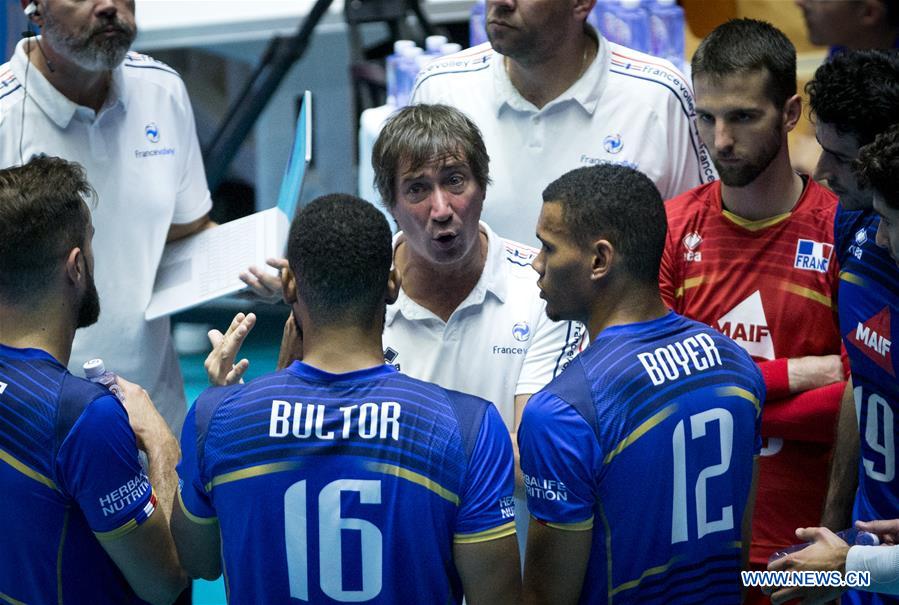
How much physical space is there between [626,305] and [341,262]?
0.62 meters

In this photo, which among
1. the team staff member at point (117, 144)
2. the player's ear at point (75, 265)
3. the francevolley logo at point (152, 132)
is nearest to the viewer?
the player's ear at point (75, 265)

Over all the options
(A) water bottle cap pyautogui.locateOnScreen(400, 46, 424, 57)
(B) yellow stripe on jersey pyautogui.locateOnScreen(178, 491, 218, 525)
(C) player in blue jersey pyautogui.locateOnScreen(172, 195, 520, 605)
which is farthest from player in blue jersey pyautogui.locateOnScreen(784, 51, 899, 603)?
(A) water bottle cap pyautogui.locateOnScreen(400, 46, 424, 57)

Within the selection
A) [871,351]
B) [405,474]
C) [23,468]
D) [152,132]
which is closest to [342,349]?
[405,474]

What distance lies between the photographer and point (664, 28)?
221 inches

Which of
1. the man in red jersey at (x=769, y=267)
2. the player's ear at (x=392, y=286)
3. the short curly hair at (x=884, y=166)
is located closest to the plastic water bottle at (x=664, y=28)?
the man in red jersey at (x=769, y=267)

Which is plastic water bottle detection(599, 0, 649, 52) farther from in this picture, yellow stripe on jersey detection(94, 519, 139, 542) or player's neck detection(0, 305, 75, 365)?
yellow stripe on jersey detection(94, 519, 139, 542)

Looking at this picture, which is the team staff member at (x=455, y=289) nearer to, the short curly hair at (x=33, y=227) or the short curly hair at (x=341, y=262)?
the short curly hair at (x=341, y=262)

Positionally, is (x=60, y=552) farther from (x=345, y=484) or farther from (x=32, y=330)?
(x=345, y=484)

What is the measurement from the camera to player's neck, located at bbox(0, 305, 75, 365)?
Answer: 259 cm

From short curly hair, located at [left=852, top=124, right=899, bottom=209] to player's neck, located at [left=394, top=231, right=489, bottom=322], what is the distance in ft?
3.27

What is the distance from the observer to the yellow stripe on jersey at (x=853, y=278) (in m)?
2.98

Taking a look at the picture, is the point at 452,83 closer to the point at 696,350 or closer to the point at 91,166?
the point at 91,166

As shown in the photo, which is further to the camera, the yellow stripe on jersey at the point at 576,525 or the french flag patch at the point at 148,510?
the french flag patch at the point at 148,510

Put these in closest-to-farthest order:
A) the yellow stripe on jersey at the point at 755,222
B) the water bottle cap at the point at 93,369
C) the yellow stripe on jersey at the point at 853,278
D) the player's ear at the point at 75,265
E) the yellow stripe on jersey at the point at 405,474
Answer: the yellow stripe on jersey at the point at 405,474, the player's ear at the point at 75,265, the water bottle cap at the point at 93,369, the yellow stripe on jersey at the point at 853,278, the yellow stripe on jersey at the point at 755,222
